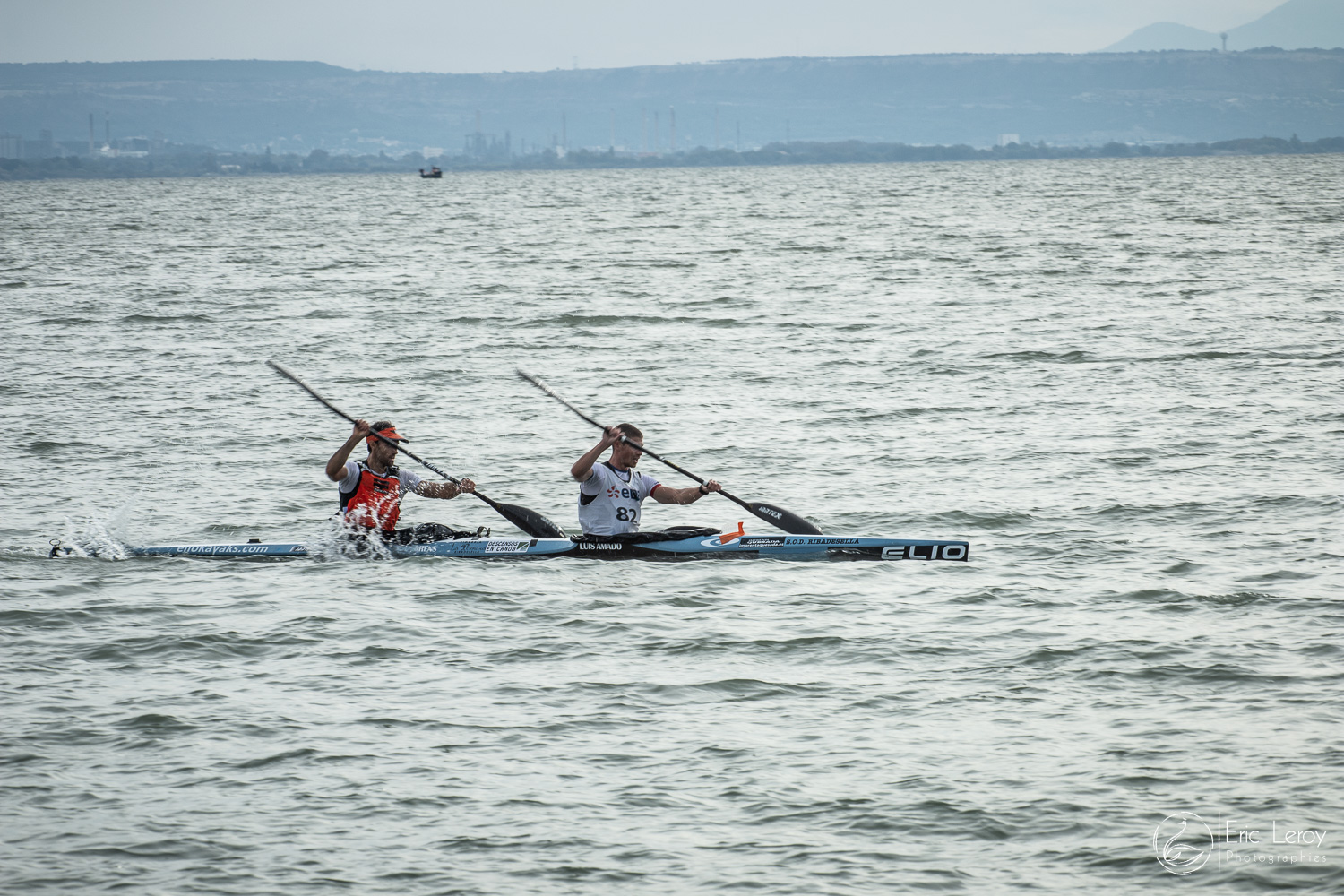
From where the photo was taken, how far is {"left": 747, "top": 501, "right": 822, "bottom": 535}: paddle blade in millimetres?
14344

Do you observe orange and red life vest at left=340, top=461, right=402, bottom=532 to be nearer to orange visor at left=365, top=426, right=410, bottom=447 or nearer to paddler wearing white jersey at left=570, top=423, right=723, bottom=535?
orange visor at left=365, top=426, right=410, bottom=447

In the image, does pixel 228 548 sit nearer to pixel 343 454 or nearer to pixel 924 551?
pixel 343 454

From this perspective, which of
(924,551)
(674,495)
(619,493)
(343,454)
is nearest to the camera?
(343,454)

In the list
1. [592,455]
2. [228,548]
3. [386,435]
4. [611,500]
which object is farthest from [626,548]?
[228,548]

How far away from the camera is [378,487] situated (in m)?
14.0

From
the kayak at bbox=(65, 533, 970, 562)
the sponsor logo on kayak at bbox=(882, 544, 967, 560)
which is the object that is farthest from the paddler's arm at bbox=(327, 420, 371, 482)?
the sponsor logo on kayak at bbox=(882, 544, 967, 560)

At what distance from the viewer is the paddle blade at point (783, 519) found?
14344 millimetres

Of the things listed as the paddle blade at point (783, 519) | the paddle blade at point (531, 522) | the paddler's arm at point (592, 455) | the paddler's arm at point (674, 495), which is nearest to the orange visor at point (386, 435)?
the paddle blade at point (531, 522)

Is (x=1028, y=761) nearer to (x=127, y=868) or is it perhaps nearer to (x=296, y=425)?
(x=127, y=868)

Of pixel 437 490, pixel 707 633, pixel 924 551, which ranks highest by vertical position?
pixel 437 490

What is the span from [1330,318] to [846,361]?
11.3m

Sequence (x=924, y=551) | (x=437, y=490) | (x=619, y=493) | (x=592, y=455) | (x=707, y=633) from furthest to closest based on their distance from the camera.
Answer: (x=619, y=493) → (x=437, y=490) → (x=924, y=551) → (x=592, y=455) → (x=707, y=633)

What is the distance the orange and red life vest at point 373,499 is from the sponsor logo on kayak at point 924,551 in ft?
15.8

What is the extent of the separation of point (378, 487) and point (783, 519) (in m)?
4.01
